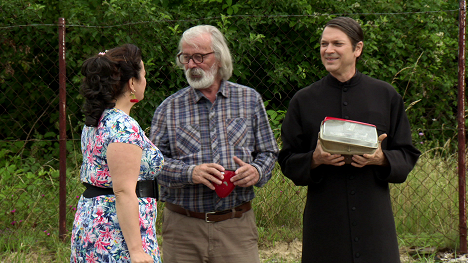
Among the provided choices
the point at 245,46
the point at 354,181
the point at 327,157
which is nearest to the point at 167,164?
the point at 327,157

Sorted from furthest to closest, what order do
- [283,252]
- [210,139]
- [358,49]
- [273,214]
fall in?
1. [273,214]
2. [283,252]
3. [210,139]
4. [358,49]

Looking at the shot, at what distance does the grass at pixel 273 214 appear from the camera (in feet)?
13.7

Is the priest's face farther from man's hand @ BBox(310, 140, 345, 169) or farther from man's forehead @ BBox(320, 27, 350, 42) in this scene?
man's hand @ BBox(310, 140, 345, 169)

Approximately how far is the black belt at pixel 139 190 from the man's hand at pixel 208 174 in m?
0.29

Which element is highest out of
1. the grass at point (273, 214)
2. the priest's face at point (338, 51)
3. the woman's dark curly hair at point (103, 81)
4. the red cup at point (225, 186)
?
the priest's face at point (338, 51)

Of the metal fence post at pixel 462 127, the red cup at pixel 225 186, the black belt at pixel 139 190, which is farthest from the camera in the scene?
the metal fence post at pixel 462 127

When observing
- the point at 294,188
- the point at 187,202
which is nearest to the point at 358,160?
the point at 187,202

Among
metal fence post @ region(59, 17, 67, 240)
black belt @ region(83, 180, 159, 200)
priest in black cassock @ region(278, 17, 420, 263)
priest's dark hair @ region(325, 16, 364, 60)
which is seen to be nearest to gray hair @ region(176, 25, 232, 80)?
priest in black cassock @ region(278, 17, 420, 263)

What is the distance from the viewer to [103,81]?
213 cm

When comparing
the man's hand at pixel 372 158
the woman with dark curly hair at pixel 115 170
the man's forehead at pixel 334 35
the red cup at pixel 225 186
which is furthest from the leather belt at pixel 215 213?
the man's forehead at pixel 334 35

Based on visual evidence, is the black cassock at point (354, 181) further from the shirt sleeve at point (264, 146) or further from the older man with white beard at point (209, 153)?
the older man with white beard at point (209, 153)

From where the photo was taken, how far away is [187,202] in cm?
267

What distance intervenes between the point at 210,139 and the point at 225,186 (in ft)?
0.93

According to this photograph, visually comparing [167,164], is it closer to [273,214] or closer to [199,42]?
[199,42]
